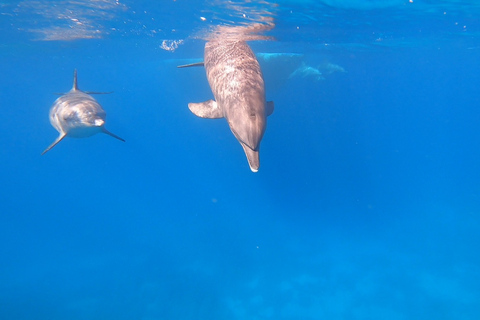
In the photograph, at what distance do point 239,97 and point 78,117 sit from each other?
15.0 ft

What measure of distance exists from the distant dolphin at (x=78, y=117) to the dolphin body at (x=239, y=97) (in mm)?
2625

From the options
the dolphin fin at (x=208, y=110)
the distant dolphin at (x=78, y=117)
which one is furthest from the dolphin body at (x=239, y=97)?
the distant dolphin at (x=78, y=117)

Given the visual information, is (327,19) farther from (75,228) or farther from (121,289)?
(75,228)

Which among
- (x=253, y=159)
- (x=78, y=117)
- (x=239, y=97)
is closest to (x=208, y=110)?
(x=239, y=97)

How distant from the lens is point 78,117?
7.19 metres

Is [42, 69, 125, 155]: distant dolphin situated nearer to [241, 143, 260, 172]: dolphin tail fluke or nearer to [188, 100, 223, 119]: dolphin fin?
[188, 100, 223, 119]: dolphin fin

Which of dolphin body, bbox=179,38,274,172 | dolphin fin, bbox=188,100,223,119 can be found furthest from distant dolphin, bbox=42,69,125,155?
dolphin body, bbox=179,38,274,172

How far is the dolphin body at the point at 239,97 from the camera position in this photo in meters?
3.97

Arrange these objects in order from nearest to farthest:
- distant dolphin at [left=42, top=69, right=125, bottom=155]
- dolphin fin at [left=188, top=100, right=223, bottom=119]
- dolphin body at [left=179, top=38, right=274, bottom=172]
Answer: dolphin body at [left=179, top=38, right=274, bottom=172]
dolphin fin at [left=188, top=100, right=223, bottom=119]
distant dolphin at [left=42, top=69, right=125, bottom=155]

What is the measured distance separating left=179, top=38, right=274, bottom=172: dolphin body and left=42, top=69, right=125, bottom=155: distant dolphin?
2.63 metres

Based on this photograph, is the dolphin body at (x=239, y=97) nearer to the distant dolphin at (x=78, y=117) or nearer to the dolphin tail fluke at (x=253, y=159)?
the dolphin tail fluke at (x=253, y=159)

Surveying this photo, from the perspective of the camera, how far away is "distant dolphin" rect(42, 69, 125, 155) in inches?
280

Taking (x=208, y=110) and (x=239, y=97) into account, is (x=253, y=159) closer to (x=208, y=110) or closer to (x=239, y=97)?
(x=239, y=97)

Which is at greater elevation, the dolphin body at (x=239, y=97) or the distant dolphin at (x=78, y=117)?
the dolphin body at (x=239, y=97)
